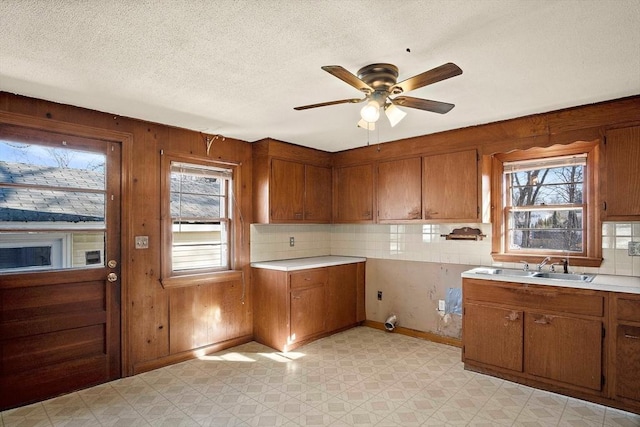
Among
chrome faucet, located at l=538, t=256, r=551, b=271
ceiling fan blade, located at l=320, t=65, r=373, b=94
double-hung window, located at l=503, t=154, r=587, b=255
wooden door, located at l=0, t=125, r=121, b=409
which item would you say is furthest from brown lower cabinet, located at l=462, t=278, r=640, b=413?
wooden door, located at l=0, t=125, r=121, b=409

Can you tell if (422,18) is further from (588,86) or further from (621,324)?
(621,324)

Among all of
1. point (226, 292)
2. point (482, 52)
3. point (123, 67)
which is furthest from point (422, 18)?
point (226, 292)

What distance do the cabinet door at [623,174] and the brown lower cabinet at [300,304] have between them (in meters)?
2.72

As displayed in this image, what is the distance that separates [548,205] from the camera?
138 inches

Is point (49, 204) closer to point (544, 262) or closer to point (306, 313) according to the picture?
point (306, 313)

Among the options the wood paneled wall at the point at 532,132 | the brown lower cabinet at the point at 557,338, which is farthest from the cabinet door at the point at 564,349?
the wood paneled wall at the point at 532,132

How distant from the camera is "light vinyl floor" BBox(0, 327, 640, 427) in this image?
2.48 metres

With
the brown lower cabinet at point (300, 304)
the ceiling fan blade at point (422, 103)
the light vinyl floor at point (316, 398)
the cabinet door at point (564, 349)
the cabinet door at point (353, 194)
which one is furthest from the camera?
the cabinet door at point (353, 194)

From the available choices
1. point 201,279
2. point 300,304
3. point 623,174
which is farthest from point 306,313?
point 623,174

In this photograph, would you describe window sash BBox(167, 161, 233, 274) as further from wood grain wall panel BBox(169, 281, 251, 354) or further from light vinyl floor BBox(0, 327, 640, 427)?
light vinyl floor BBox(0, 327, 640, 427)

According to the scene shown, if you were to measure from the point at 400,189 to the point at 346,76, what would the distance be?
8.07 ft

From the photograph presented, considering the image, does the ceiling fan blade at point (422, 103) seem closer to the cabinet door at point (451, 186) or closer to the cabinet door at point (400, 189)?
the cabinet door at point (451, 186)

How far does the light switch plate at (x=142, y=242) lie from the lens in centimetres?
330

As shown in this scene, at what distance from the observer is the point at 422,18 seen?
1.69 meters
